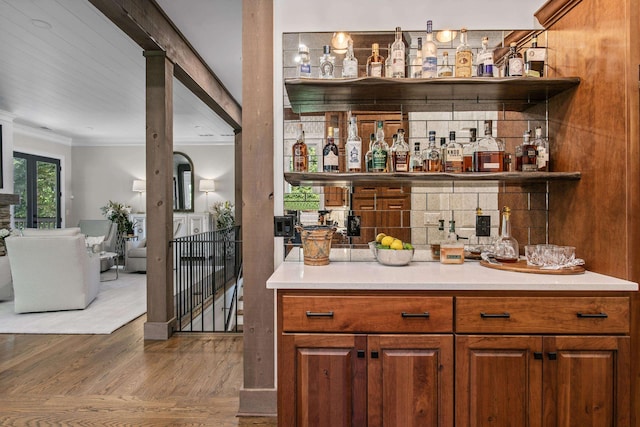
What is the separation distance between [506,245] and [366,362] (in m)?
1.02

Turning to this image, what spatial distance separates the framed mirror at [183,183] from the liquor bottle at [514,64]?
25.8 feet

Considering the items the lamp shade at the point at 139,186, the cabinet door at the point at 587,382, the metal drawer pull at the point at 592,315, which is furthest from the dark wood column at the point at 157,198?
the lamp shade at the point at 139,186

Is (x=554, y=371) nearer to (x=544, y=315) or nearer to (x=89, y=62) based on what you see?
(x=544, y=315)

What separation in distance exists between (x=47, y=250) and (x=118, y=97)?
2.81m

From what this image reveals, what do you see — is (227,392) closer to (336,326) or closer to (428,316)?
(336,326)

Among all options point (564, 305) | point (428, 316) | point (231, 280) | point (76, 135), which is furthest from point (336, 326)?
point (76, 135)

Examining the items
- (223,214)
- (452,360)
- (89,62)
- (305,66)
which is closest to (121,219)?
(223,214)

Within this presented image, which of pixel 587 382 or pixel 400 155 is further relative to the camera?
pixel 400 155

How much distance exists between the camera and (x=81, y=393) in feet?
8.18

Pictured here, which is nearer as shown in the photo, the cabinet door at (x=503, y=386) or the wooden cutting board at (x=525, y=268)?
the cabinet door at (x=503, y=386)

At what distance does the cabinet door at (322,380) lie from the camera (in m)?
1.60

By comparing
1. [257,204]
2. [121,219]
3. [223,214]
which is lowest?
[121,219]

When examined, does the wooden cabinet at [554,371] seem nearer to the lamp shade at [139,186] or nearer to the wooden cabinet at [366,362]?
the wooden cabinet at [366,362]

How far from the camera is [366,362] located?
1.61m
